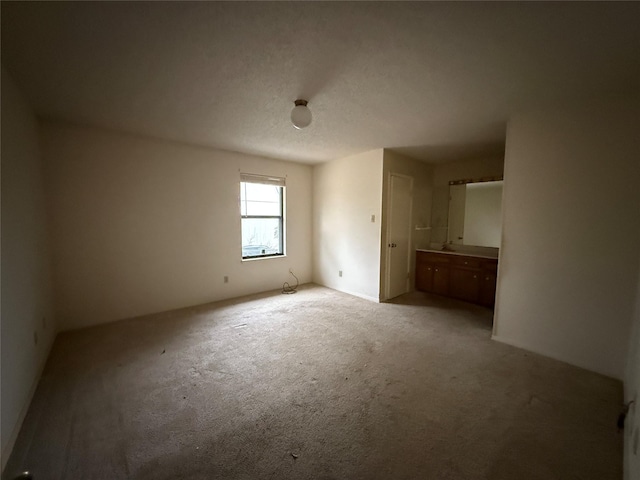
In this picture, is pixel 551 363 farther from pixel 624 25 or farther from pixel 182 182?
pixel 182 182

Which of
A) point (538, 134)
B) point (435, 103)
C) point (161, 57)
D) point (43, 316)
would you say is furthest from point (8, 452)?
point (538, 134)

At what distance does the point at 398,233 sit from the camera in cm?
430

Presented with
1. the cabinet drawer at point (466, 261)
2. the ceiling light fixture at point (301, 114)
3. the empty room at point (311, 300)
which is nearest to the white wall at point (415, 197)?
the empty room at point (311, 300)

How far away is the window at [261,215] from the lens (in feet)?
14.4

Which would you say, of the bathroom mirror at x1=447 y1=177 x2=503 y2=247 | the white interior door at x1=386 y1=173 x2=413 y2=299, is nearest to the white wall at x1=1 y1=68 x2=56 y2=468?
the white interior door at x1=386 y1=173 x2=413 y2=299

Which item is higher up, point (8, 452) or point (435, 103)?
point (435, 103)

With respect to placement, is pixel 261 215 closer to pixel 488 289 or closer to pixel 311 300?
pixel 311 300

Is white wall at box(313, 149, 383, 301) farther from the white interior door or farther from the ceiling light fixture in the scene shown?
the ceiling light fixture

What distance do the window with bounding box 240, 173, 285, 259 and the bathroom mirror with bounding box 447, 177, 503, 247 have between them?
122 inches

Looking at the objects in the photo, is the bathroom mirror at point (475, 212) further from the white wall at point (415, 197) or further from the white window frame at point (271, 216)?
the white window frame at point (271, 216)

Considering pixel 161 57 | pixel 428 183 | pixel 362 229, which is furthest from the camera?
pixel 428 183

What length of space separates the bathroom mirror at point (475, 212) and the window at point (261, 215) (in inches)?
122

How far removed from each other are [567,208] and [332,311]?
9.17 ft

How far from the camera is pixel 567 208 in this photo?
7.75 ft
